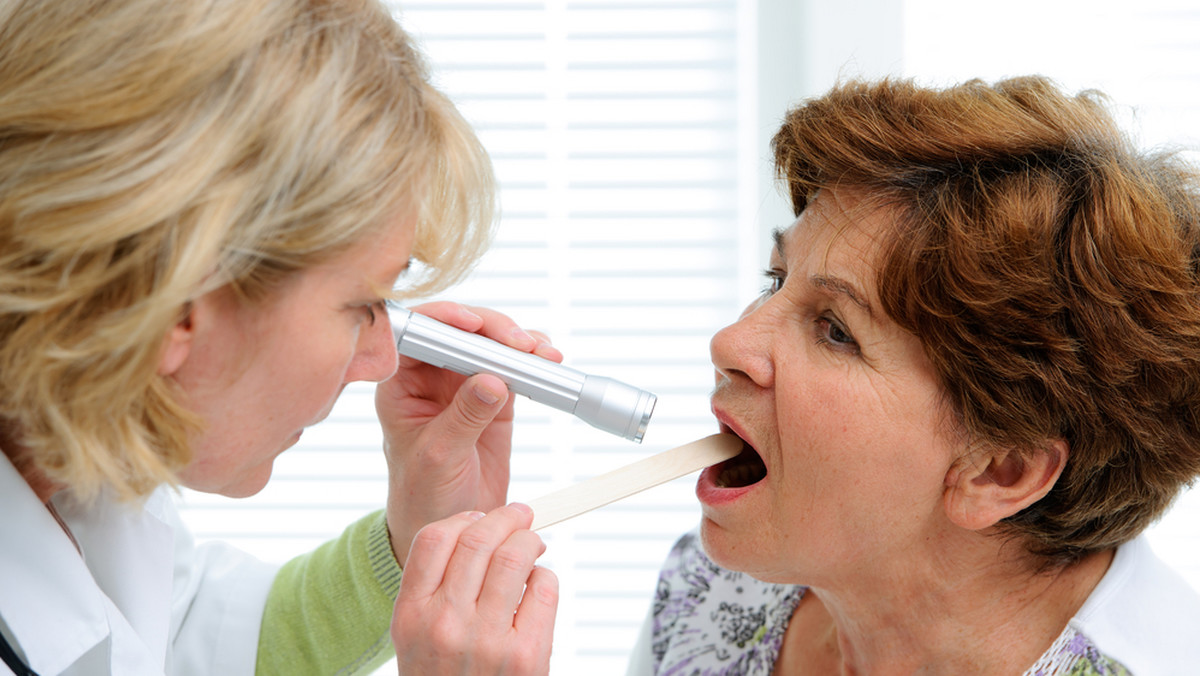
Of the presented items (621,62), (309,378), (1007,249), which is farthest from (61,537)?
(621,62)

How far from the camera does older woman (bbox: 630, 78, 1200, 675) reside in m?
0.99

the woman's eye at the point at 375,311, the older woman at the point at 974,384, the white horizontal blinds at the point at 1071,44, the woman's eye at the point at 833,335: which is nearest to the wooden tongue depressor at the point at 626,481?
the older woman at the point at 974,384

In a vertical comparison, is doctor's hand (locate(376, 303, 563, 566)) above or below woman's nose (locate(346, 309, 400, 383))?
below

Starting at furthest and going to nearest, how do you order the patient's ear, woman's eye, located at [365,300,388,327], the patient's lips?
the patient's lips → the patient's ear → woman's eye, located at [365,300,388,327]

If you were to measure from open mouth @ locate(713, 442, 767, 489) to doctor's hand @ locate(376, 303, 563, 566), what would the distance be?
256 millimetres

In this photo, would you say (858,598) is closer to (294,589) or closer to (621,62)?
(294,589)

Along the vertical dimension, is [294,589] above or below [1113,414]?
below

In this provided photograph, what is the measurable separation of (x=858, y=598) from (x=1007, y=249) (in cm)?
45

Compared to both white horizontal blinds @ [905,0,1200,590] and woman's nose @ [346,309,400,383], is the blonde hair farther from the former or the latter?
white horizontal blinds @ [905,0,1200,590]

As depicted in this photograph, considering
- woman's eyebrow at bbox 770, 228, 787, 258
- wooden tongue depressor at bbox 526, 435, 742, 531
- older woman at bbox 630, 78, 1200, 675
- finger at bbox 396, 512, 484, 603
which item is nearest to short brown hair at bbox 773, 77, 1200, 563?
older woman at bbox 630, 78, 1200, 675

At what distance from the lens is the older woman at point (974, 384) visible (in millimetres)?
994

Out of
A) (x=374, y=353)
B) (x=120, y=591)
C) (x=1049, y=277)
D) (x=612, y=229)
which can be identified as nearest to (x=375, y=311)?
(x=374, y=353)

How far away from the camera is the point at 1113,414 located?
3.34 ft

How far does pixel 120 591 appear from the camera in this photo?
102 cm
